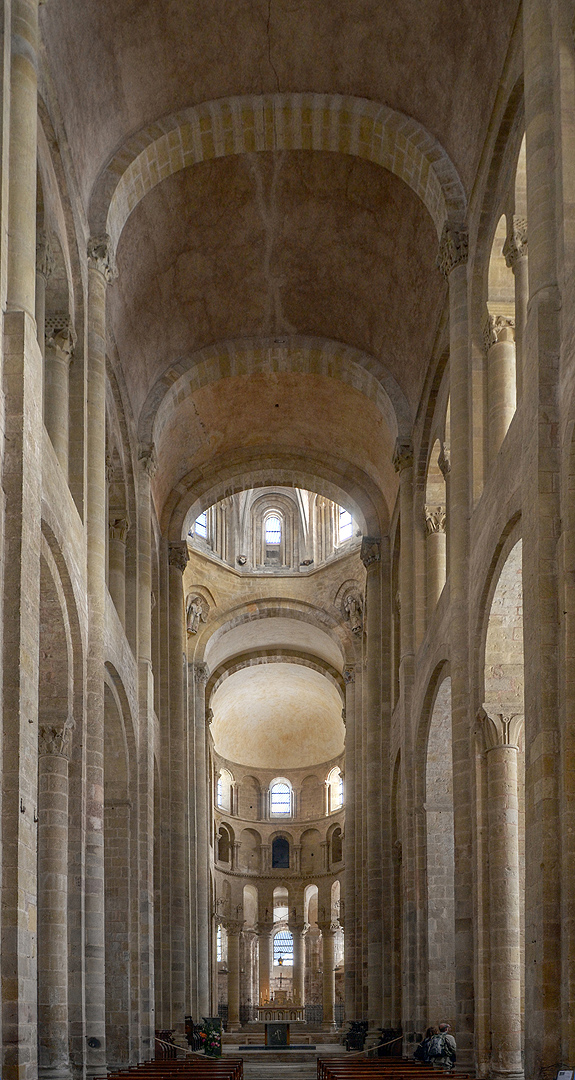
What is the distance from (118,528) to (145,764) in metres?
4.90

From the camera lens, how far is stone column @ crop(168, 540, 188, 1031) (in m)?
31.5

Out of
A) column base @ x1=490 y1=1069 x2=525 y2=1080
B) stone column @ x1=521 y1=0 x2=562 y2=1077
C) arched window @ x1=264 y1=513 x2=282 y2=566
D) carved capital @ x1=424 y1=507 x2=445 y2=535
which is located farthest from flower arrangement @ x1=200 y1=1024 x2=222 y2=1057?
stone column @ x1=521 y1=0 x2=562 y2=1077

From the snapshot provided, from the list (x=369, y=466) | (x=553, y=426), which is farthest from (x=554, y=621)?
(x=369, y=466)

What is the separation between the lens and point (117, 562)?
26109mm

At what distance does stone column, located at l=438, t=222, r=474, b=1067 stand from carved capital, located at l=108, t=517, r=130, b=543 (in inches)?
332

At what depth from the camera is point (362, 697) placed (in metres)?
42.3

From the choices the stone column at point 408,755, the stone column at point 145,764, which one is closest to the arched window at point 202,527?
the stone column at point 145,764

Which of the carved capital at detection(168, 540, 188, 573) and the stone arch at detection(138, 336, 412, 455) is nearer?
the stone arch at detection(138, 336, 412, 455)

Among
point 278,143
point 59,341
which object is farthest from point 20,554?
point 278,143

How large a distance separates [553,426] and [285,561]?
114 feet

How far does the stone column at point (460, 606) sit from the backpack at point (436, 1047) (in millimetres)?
1924

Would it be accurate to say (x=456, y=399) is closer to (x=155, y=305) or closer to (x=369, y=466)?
(x=155, y=305)

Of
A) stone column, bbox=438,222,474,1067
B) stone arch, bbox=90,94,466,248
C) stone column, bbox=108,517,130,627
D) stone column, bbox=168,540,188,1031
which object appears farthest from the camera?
stone column, bbox=168,540,188,1031

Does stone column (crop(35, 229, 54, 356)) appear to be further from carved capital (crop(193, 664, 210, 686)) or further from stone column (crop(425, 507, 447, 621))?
carved capital (crop(193, 664, 210, 686))
